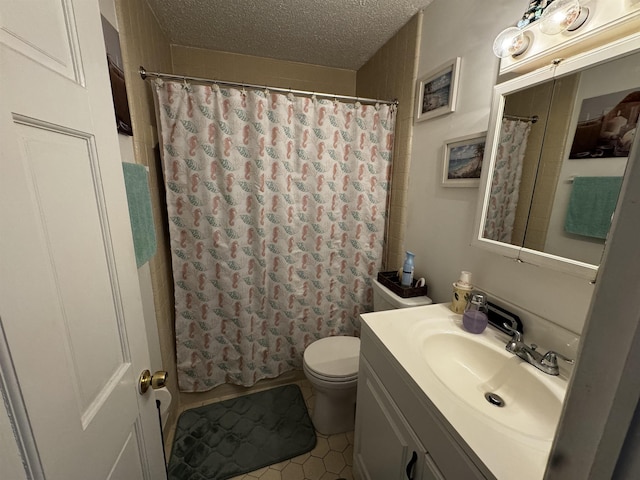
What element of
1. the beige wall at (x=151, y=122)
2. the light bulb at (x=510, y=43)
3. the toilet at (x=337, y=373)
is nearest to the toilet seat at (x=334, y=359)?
the toilet at (x=337, y=373)

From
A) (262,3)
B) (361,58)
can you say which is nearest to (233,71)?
(262,3)

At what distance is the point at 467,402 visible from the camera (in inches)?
27.3

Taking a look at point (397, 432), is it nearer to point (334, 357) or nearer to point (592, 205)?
point (334, 357)

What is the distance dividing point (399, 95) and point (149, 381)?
180 centimetres

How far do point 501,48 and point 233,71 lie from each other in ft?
5.46

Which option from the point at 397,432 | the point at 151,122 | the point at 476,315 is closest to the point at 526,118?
the point at 476,315

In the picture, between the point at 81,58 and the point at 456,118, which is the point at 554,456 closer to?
the point at 81,58

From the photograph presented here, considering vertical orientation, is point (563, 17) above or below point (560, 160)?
above

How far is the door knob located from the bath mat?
970mm

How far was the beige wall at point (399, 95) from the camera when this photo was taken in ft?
4.97

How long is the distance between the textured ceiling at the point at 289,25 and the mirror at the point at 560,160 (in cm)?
88

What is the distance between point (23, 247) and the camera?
358 mm

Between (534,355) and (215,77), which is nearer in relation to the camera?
(534,355)

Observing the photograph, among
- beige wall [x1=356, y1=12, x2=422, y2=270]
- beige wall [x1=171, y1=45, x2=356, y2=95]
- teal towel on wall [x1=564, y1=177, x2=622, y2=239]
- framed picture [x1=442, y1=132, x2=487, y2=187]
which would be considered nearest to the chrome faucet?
teal towel on wall [x1=564, y1=177, x2=622, y2=239]
